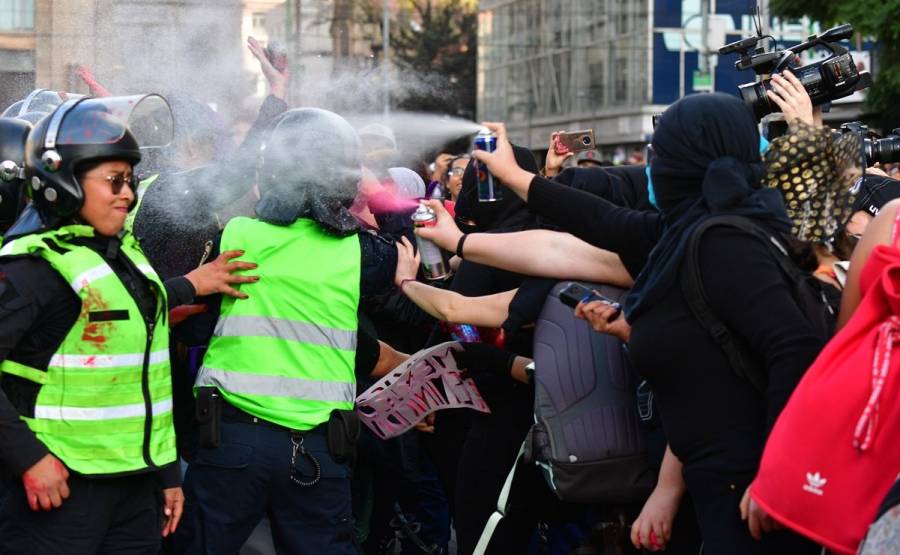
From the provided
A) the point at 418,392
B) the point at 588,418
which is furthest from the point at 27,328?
the point at 418,392

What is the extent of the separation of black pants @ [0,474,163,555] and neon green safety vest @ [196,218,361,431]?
22.5 inches

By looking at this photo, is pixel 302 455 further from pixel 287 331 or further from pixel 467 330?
pixel 467 330

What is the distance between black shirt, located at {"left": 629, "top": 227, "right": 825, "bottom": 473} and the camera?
10.7ft

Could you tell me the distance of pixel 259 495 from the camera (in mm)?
4465

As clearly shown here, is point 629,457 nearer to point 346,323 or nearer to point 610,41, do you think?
point 346,323

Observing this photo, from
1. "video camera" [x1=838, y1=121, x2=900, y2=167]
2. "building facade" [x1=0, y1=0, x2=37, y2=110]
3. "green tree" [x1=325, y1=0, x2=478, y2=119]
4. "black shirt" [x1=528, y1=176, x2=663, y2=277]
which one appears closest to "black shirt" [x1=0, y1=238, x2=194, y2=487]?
"black shirt" [x1=528, y1=176, x2=663, y2=277]

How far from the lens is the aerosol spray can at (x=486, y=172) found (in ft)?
14.2

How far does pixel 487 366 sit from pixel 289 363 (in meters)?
0.97

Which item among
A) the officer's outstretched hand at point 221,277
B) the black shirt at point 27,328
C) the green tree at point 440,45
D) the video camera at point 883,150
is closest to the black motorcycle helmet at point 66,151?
the black shirt at point 27,328

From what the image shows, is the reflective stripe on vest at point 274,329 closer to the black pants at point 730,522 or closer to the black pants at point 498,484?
the black pants at point 498,484

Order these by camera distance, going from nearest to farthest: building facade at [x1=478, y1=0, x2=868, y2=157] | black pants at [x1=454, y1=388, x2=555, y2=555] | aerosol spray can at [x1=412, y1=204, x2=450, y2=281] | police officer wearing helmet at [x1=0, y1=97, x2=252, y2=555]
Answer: police officer wearing helmet at [x1=0, y1=97, x2=252, y2=555] < aerosol spray can at [x1=412, y1=204, x2=450, y2=281] < black pants at [x1=454, y1=388, x2=555, y2=555] < building facade at [x1=478, y1=0, x2=868, y2=157]

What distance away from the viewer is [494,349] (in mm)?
5219

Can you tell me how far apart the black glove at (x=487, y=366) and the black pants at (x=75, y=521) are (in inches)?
62.5

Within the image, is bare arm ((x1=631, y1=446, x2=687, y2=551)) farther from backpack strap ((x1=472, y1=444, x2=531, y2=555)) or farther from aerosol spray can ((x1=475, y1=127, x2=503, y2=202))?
aerosol spray can ((x1=475, y1=127, x2=503, y2=202))
